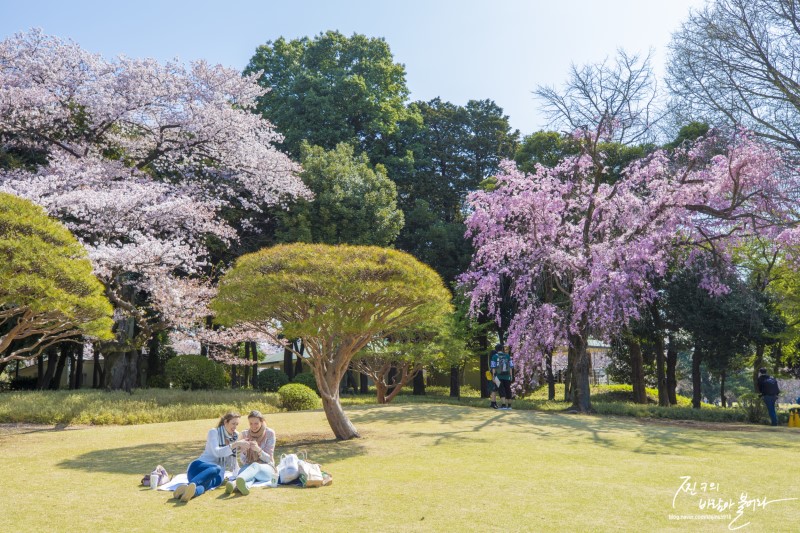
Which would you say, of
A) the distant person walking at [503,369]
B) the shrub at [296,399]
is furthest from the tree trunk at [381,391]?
the distant person walking at [503,369]

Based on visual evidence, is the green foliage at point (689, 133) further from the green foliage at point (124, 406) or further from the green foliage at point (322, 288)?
the green foliage at point (124, 406)

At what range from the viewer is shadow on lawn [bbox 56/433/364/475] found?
9523 mm

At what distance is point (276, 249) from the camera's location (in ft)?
38.5

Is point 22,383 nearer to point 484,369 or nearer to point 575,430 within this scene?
point 484,369

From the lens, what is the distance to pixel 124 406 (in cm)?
1709

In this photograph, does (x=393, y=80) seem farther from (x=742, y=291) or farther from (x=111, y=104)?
(x=742, y=291)

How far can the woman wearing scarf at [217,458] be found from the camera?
7.58m

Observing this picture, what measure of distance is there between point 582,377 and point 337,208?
1148 centimetres

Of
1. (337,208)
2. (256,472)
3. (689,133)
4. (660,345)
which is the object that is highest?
(689,133)

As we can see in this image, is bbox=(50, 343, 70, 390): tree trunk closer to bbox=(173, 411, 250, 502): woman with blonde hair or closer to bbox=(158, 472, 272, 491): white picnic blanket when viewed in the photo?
bbox=(158, 472, 272, 491): white picnic blanket

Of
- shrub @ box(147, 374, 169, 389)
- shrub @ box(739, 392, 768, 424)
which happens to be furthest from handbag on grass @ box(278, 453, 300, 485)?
shrub @ box(147, 374, 169, 389)

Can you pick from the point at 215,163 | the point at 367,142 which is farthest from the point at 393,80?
the point at 215,163

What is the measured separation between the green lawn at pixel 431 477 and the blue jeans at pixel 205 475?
0.70 feet

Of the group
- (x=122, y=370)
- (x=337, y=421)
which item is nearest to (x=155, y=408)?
(x=122, y=370)
